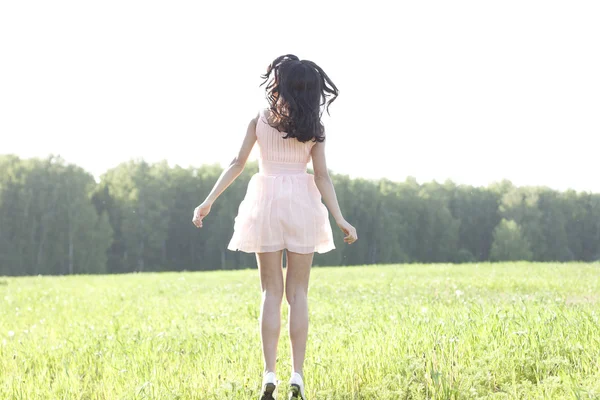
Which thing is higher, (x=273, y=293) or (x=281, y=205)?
(x=281, y=205)

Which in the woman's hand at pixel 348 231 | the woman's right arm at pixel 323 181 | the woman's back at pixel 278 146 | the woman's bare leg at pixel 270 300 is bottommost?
the woman's bare leg at pixel 270 300

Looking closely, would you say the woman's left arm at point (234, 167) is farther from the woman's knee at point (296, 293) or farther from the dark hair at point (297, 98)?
the woman's knee at point (296, 293)

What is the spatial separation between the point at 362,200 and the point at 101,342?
72.4 meters

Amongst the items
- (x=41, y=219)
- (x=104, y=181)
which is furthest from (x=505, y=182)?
(x=41, y=219)

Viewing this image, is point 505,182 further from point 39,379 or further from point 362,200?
point 39,379

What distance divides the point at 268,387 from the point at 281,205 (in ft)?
4.53

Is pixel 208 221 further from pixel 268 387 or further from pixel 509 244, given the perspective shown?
pixel 268 387

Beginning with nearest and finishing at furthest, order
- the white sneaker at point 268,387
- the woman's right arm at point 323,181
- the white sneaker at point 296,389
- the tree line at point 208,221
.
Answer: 1. the white sneaker at point 268,387
2. the white sneaker at point 296,389
3. the woman's right arm at point 323,181
4. the tree line at point 208,221

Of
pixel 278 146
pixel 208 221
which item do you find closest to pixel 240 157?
pixel 278 146

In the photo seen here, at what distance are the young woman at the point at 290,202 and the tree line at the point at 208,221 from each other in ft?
189

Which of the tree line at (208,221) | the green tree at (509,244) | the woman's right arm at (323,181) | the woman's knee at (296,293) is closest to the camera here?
the woman's knee at (296,293)

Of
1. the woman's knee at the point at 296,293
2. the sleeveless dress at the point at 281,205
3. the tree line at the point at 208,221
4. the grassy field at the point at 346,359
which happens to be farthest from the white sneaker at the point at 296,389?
the tree line at the point at 208,221

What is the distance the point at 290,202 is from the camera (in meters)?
5.04

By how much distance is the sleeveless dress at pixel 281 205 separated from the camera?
5.00m
